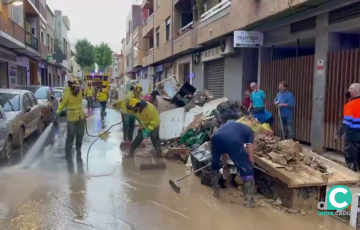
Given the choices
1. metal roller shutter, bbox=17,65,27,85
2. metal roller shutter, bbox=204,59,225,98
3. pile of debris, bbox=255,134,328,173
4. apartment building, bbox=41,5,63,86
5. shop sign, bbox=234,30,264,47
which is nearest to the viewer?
pile of debris, bbox=255,134,328,173

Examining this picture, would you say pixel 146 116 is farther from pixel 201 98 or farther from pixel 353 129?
pixel 353 129

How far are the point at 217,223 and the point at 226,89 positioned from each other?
974cm

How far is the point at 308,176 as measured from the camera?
197 inches

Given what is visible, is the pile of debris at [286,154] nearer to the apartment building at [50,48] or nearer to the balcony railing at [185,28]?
the balcony railing at [185,28]

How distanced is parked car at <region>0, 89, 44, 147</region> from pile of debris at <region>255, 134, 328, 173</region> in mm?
5502

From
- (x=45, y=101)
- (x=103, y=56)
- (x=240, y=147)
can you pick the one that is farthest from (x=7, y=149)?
(x=103, y=56)

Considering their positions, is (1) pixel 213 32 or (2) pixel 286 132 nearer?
(2) pixel 286 132

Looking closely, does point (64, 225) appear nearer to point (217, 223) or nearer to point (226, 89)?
point (217, 223)

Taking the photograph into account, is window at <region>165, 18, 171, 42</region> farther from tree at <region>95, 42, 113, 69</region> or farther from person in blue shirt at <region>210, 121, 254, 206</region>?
tree at <region>95, 42, 113, 69</region>

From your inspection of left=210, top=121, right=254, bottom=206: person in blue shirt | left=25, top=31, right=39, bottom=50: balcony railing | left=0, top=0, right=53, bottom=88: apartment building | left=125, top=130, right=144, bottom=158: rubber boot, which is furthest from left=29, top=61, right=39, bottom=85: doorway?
left=210, top=121, right=254, bottom=206: person in blue shirt

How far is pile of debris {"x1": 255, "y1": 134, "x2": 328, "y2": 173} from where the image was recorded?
5.33 meters

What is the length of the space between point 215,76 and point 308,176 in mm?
10996

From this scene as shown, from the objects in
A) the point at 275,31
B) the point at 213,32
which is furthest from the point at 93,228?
the point at 213,32

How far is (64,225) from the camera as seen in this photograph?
4.25m
